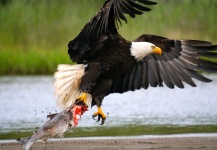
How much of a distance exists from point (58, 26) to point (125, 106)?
482 centimetres

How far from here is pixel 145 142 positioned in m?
8.42

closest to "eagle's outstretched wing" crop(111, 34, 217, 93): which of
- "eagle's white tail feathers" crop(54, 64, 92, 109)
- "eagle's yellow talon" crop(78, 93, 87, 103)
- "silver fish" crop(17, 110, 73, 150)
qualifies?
"eagle's white tail feathers" crop(54, 64, 92, 109)

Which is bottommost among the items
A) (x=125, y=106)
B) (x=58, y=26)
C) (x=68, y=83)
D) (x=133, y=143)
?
(x=133, y=143)

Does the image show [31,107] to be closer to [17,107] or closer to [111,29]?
[17,107]

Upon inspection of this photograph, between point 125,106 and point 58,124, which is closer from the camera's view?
point 58,124

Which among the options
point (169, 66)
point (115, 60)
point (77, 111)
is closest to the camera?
point (77, 111)

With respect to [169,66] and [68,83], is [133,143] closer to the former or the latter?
[68,83]

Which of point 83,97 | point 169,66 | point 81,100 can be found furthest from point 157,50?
point 81,100

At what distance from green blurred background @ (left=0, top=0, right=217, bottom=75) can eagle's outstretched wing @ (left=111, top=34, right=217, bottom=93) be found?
5548mm

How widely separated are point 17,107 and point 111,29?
3.43 metres

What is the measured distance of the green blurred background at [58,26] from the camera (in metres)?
14.8

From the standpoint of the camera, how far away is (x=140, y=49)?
27.4 feet

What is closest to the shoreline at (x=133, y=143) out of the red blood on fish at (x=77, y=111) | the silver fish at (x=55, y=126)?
the red blood on fish at (x=77, y=111)

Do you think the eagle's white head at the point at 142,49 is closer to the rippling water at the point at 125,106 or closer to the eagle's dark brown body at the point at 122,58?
the eagle's dark brown body at the point at 122,58
